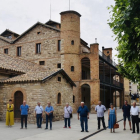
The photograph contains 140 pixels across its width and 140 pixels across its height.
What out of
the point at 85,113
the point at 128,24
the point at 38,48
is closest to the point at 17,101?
the point at 85,113

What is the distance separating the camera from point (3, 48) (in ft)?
114

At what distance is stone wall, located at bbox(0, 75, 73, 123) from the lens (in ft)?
52.2

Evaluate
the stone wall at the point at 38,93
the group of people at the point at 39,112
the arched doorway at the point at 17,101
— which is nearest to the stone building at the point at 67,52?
the stone wall at the point at 38,93

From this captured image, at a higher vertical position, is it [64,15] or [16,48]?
[64,15]

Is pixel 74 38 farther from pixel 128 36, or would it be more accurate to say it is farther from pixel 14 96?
pixel 128 36

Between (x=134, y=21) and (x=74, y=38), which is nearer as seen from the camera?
(x=134, y=21)

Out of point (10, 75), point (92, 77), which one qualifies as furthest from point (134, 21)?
point (92, 77)

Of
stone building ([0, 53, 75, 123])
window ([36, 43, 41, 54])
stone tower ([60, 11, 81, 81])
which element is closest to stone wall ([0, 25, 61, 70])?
window ([36, 43, 41, 54])

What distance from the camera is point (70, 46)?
28688 mm

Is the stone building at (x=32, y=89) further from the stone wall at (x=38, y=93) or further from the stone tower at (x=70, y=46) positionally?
the stone tower at (x=70, y=46)

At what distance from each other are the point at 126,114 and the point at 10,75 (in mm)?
10663

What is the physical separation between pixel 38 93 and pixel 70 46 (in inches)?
546

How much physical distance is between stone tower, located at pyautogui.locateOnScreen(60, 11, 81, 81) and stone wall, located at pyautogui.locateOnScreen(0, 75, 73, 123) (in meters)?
9.30

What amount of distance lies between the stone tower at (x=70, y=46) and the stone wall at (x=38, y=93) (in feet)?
30.5
